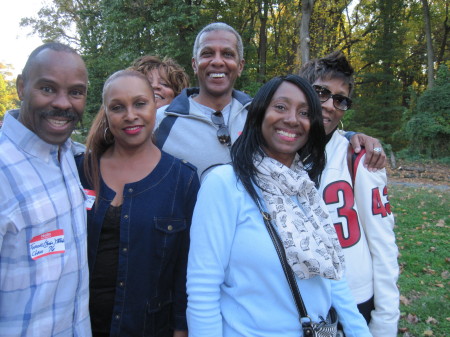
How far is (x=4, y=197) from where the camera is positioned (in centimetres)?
154

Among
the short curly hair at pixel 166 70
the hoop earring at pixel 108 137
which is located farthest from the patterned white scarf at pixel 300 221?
the short curly hair at pixel 166 70

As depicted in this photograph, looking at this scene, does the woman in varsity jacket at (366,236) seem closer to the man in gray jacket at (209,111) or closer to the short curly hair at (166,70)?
the man in gray jacket at (209,111)

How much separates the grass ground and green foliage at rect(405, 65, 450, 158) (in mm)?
8339

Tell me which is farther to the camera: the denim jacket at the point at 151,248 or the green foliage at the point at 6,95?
the green foliage at the point at 6,95

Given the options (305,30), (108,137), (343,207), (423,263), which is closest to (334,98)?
(343,207)

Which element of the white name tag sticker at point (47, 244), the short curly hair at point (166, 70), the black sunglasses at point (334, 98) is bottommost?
the white name tag sticker at point (47, 244)

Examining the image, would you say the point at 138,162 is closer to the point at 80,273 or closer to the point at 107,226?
the point at 107,226

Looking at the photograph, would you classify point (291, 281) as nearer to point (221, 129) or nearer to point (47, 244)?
point (47, 244)

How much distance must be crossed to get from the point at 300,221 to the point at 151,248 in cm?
89

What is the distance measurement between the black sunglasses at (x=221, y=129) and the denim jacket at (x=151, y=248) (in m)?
0.60

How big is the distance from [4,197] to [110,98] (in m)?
0.86

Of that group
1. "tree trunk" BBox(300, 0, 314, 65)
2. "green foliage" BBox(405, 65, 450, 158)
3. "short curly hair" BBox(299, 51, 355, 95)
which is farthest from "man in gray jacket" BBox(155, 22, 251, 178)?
"green foliage" BBox(405, 65, 450, 158)

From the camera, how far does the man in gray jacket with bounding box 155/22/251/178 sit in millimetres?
2652

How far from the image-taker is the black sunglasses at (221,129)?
2.68 metres
